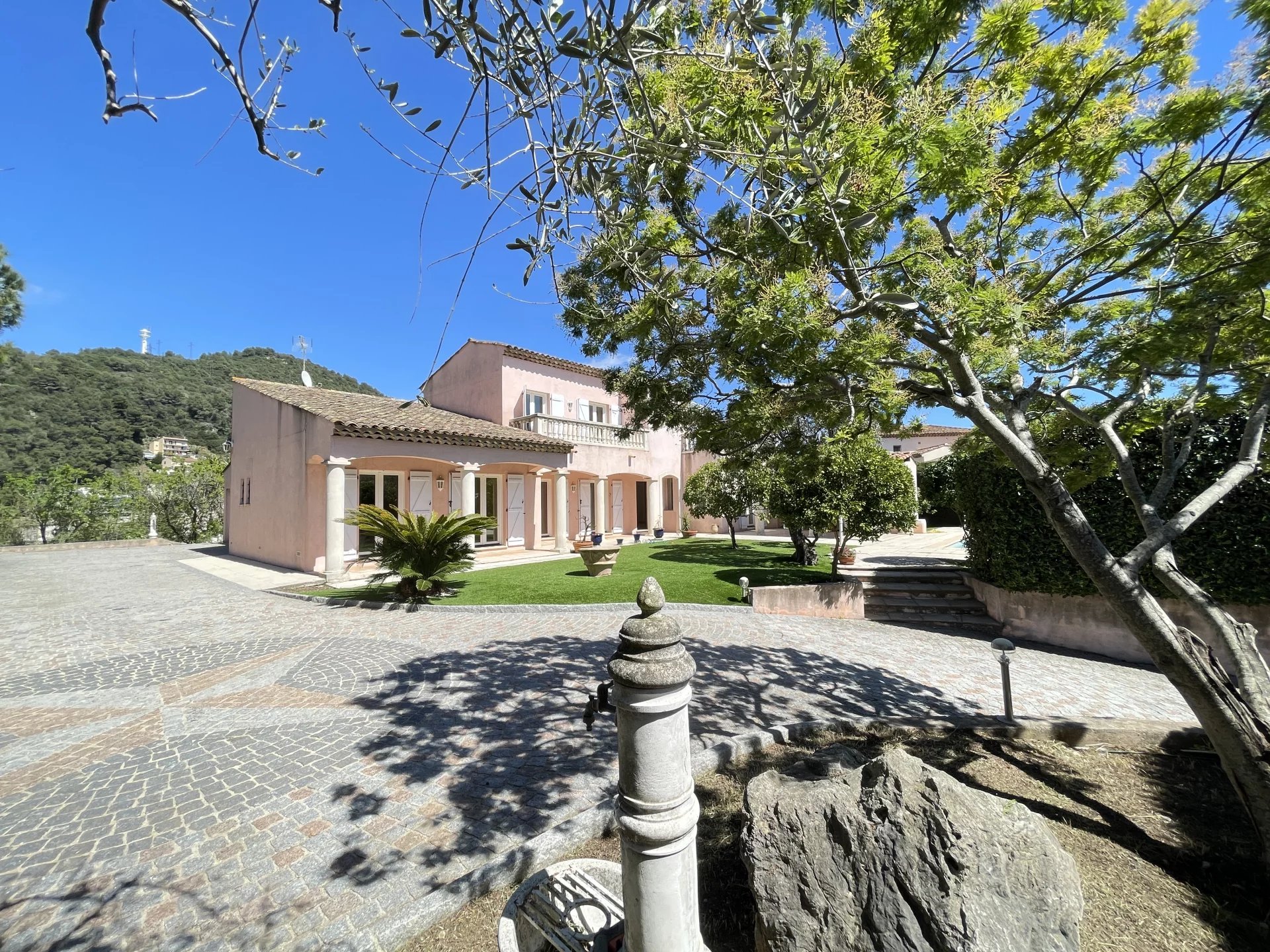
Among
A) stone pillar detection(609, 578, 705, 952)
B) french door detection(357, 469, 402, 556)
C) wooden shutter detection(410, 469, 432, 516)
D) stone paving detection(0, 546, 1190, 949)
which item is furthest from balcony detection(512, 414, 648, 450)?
stone pillar detection(609, 578, 705, 952)

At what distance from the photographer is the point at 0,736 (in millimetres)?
4797

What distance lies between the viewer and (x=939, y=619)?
9.36 metres

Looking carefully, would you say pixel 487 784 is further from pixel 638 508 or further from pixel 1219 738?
pixel 638 508

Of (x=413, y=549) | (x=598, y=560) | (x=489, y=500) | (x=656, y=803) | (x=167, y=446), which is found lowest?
(x=598, y=560)

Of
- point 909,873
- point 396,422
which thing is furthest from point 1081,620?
point 396,422

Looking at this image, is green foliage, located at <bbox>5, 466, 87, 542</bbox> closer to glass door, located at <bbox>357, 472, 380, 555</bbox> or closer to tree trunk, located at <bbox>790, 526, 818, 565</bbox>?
glass door, located at <bbox>357, 472, 380, 555</bbox>

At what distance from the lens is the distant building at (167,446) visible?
133ft

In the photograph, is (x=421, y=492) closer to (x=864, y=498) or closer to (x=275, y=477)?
(x=275, y=477)

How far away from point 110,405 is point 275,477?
4103 cm

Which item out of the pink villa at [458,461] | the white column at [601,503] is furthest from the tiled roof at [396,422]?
the white column at [601,503]

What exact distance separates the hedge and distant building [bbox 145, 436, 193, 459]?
171ft

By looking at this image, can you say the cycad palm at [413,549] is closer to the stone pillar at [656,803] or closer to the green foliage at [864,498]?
the green foliage at [864,498]

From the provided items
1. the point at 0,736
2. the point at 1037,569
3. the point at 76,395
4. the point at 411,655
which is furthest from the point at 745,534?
the point at 76,395

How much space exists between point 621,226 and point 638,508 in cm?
2293
